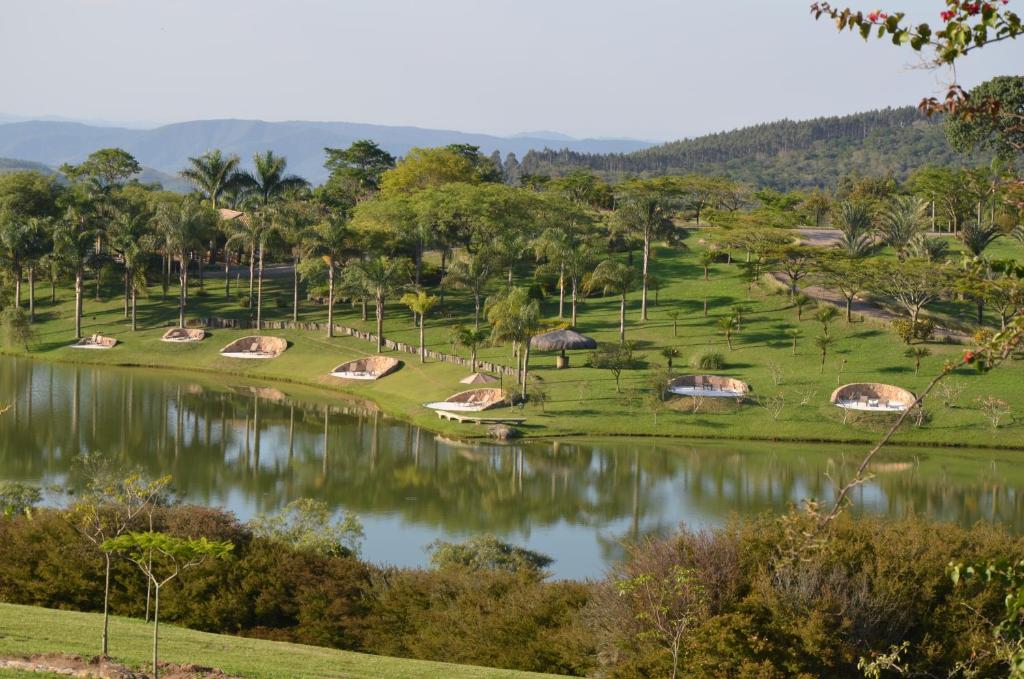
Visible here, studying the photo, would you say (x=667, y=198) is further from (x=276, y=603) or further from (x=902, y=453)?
(x=276, y=603)

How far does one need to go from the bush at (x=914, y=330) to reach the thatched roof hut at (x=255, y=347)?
119 ft

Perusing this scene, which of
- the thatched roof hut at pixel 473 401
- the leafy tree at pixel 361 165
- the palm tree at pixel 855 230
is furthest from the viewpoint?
the leafy tree at pixel 361 165

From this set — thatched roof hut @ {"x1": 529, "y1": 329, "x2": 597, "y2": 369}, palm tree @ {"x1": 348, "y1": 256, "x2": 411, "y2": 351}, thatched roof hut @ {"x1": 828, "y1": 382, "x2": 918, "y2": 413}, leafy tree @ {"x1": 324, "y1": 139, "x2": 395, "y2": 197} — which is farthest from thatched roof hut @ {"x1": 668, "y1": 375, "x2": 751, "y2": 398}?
leafy tree @ {"x1": 324, "y1": 139, "x2": 395, "y2": 197}

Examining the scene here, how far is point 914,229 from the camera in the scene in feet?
259

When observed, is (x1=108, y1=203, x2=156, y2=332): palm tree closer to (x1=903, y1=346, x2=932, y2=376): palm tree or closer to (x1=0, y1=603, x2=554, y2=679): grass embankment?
(x1=903, y1=346, x2=932, y2=376): palm tree

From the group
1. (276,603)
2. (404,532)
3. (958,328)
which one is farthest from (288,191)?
(276,603)

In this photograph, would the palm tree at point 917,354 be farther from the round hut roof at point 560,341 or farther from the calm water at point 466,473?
the round hut roof at point 560,341

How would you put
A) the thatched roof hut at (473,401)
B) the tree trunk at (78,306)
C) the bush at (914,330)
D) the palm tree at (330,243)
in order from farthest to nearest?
the tree trunk at (78,306) < the palm tree at (330,243) < the bush at (914,330) < the thatched roof hut at (473,401)

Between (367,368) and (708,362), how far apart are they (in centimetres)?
1994

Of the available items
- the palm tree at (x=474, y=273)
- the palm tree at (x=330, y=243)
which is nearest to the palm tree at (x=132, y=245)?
the palm tree at (x=330, y=243)

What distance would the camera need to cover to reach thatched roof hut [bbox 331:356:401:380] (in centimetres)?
6431

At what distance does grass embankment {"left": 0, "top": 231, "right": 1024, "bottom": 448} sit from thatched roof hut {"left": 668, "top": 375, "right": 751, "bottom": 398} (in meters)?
0.89

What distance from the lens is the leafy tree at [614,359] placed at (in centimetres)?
5582

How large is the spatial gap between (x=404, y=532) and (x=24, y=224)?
59353mm
